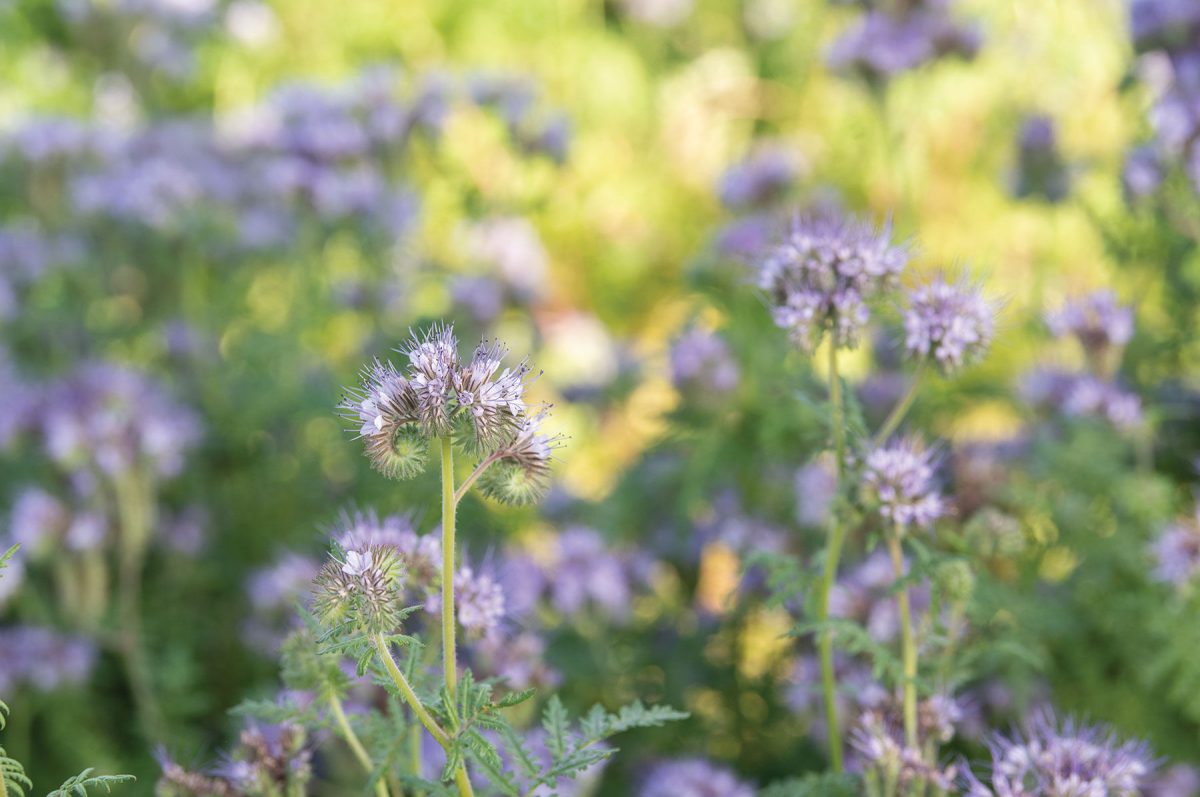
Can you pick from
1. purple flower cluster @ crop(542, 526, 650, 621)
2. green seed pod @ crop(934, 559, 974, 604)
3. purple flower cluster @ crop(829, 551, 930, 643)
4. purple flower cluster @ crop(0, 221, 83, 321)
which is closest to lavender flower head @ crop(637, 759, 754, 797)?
purple flower cluster @ crop(829, 551, 930, 643)

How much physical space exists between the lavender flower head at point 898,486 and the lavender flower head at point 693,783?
2.24ft

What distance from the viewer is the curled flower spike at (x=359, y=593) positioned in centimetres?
137

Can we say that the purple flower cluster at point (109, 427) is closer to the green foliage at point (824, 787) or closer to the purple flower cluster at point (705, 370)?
the purple flower cluster at point (705, 370)

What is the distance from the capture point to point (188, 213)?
3.71 meters

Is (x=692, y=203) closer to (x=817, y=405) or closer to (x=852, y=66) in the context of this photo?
(x=852, y=66)

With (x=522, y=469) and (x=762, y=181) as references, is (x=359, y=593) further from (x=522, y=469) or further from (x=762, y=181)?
(x=762, y=181)

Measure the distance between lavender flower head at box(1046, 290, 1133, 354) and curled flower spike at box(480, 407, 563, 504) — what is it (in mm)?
1530

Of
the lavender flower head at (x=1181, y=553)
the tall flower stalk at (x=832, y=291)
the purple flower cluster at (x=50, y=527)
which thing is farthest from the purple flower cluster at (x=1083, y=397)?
the purple flower cluster at (x=50, y=527)

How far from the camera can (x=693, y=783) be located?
2266 mm

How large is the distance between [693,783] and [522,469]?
39.1 inches

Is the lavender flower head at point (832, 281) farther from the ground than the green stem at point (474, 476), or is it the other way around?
the lavender flower head at point (832, 281)

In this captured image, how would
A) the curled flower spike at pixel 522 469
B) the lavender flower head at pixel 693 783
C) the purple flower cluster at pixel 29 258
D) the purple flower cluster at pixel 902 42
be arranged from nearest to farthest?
the curled flower spike at pixel 522 469 → the lavender flower head at pixel 693 783 → the purple flower cluster at pixel 902 42 → the purple flower cluster at pixel 29 258

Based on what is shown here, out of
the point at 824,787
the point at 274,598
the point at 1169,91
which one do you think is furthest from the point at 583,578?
the point at 1169,91

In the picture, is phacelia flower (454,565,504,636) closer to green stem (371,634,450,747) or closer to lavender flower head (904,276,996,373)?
green stem (371,634,450,747)
